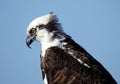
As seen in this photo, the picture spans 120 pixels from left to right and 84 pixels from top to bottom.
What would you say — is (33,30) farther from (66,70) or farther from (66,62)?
(66,70)

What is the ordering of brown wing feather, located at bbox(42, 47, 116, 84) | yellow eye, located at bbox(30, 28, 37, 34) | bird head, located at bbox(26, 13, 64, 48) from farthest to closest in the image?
yellow eye, located at bbox(30, 28, 37, 34)
bird head, located at bbox(26, 13, 64, 48)
brown wing feather, located at bbox(42, 47, 116, 84)

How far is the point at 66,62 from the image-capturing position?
860 inches

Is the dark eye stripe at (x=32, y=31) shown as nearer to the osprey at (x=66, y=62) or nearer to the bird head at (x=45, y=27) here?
the bird head at (x=45, y=27)

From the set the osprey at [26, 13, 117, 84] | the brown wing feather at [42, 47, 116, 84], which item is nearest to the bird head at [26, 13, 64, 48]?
the osprey at [26, 13, 117, 84]

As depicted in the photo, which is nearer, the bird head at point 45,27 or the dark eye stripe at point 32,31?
the bird head at point 45,27

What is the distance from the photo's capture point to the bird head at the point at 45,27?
22.9 m

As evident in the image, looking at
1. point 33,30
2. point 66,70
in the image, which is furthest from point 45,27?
point 66,70

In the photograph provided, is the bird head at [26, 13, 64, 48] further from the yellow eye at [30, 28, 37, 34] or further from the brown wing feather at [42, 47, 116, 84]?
the brown wing feather at [42, 47, 116, 84]

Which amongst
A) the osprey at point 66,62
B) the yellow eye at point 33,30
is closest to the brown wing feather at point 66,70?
the osprey at point 66,62

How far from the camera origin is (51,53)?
22125 mm

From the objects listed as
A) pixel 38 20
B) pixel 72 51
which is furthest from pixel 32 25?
pixel 72 51

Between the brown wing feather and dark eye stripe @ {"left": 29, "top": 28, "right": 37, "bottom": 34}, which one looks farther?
dark eye stripe @ {"left": 29, "top": 28, "right": 37, "bottom": 34}

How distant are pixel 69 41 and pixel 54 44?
0.39 meters

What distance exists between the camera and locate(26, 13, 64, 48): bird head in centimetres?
2291
